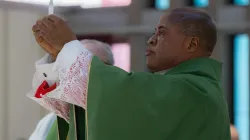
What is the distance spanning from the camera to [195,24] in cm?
119

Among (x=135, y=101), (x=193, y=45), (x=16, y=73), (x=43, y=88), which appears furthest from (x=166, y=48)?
(x=16, y=73)

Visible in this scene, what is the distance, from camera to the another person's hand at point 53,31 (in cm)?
111

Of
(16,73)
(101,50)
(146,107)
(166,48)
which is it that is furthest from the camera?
(16,73)

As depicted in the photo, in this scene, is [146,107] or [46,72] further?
[46,72]

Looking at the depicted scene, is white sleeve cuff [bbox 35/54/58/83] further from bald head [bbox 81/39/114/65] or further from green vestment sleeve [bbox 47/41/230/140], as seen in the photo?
bald head [bbox 81/39/114/65]

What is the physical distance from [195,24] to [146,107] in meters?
0.24

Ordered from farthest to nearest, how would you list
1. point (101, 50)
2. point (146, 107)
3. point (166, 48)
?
point (101, 50)
point (166, 48)
point (146, 107)

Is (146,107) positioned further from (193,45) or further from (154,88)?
(193,45)

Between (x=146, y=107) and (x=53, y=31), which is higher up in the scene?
(x=53, y=31)

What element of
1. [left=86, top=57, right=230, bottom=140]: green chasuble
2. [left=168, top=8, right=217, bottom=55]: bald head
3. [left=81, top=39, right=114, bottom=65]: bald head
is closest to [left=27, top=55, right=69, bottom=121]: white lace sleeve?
[left=86, top=57, right=230, bottom=140]: green chasuble

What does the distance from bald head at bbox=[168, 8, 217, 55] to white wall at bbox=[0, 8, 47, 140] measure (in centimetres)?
214

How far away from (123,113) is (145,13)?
2874 mm

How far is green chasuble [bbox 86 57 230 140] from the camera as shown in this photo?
1060 millimetres

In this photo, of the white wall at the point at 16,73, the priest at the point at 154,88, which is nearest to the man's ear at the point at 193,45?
the priest at the point at 154,88
